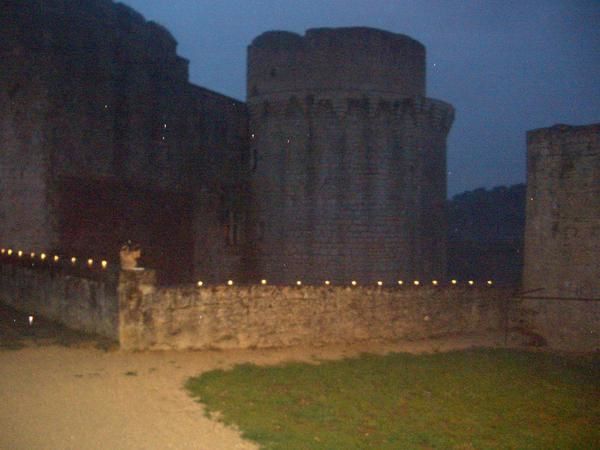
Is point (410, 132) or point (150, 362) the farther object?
point (410, 132)

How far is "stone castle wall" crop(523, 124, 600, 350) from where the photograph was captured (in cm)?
1439

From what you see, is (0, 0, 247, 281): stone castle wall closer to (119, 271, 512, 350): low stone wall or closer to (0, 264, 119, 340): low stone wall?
(0, 264, 119, 340): low stone wall

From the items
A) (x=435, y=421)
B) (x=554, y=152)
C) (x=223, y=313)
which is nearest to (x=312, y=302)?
(x=223, y=313)

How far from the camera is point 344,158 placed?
70.6 ft

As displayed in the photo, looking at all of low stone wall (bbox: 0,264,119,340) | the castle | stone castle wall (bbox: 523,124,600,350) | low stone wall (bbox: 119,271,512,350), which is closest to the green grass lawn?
low stone wall (bbox: 119,271,512,350)

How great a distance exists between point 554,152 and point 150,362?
35.1ft

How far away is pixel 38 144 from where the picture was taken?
1642cm

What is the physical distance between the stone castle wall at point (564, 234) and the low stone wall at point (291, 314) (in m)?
1.02

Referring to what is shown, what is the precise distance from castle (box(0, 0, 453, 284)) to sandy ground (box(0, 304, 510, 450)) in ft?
26.6

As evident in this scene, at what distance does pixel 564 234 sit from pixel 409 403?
8.39 metres

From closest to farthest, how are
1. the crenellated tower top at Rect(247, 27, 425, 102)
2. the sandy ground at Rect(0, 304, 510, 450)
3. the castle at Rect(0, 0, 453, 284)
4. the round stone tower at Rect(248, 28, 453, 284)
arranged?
1. the sandy ground at Rect(0, 304, 510, 450)
2. the castle at Rect(0, 0, 453, 284)
3. the round stone tower at Rect(248, 28, 453, 284)
4. the crenellated tower top at Rect(247, 27, 425, 102)

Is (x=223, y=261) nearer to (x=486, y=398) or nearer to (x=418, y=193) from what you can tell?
(x=418, y=193)

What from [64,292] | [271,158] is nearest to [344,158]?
[271,158]

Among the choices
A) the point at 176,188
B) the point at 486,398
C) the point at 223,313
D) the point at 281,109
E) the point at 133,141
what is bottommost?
the point at 486,398
